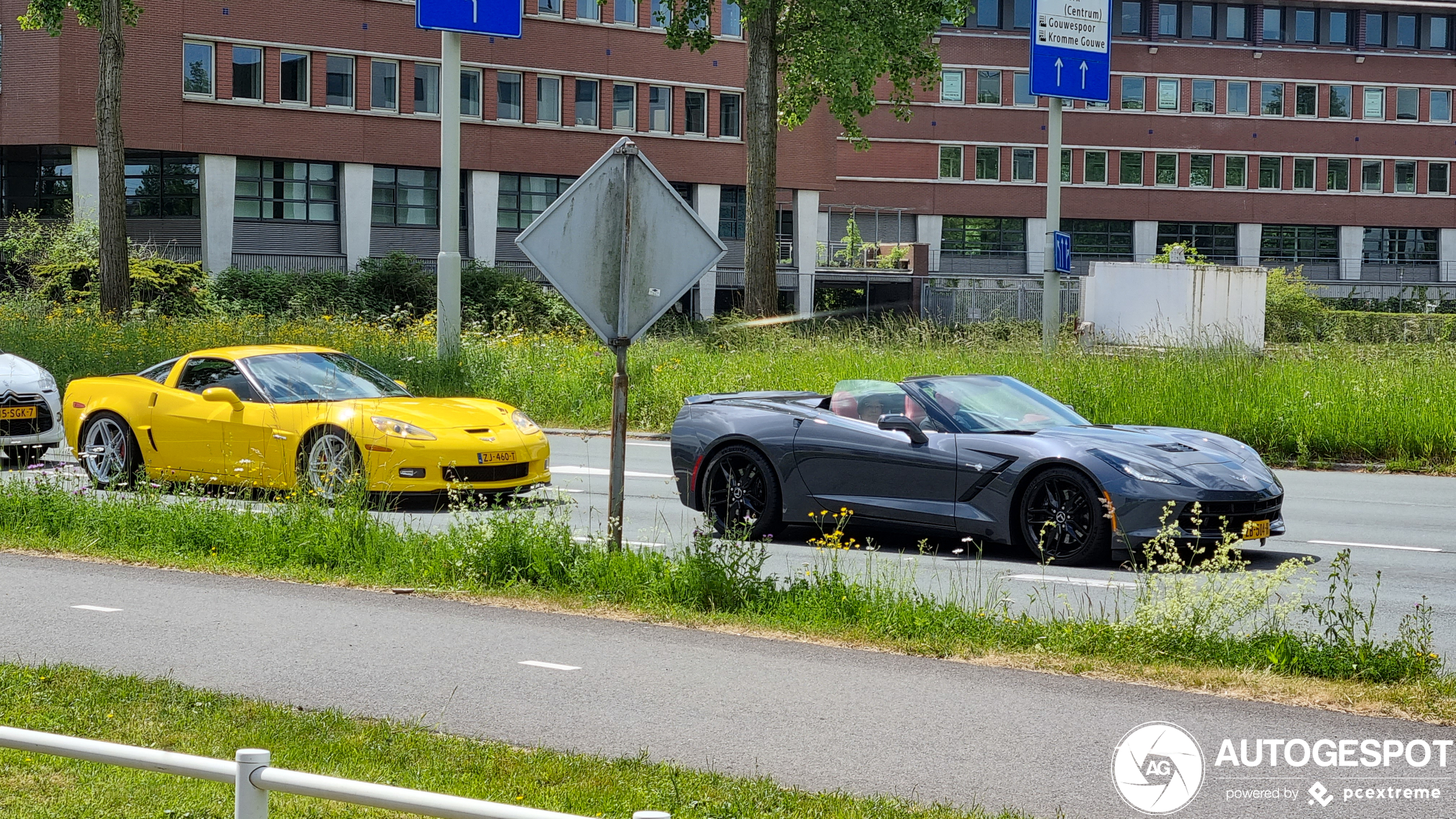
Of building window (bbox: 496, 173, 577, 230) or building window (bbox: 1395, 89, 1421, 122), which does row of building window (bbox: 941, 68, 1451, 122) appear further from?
building window (bbox: 496, 173, 577, 230)

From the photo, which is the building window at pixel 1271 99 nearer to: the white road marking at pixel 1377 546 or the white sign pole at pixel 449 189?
the white sign pole at pixel 449 189

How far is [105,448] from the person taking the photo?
14414 millimetres

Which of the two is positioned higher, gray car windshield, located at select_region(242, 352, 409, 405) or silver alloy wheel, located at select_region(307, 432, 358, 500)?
gray car windshield, located at select_region(242, 352, 409, 405)

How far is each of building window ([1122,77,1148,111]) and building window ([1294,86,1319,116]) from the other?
7312mm

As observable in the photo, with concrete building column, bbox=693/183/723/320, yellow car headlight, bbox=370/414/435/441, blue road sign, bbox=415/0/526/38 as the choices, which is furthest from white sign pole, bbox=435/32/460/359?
concrete building column, bbox=693/183/723/320

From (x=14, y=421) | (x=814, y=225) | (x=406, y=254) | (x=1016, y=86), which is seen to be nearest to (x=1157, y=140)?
(x=1016, y=86)

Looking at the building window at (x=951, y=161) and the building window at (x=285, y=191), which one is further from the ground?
the building window at (x=951, y=161)

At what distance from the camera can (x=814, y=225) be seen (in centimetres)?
5847

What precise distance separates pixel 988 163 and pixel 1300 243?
1541 cm

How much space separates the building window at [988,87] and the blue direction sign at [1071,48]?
4766 cm

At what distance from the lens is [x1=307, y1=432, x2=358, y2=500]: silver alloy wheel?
12.8 m

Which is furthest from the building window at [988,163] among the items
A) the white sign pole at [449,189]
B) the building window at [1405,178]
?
the white sign pole at [449,189]

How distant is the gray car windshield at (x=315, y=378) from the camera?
13.8m

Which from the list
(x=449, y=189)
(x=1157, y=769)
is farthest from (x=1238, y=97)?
(x=1157, y=769)
